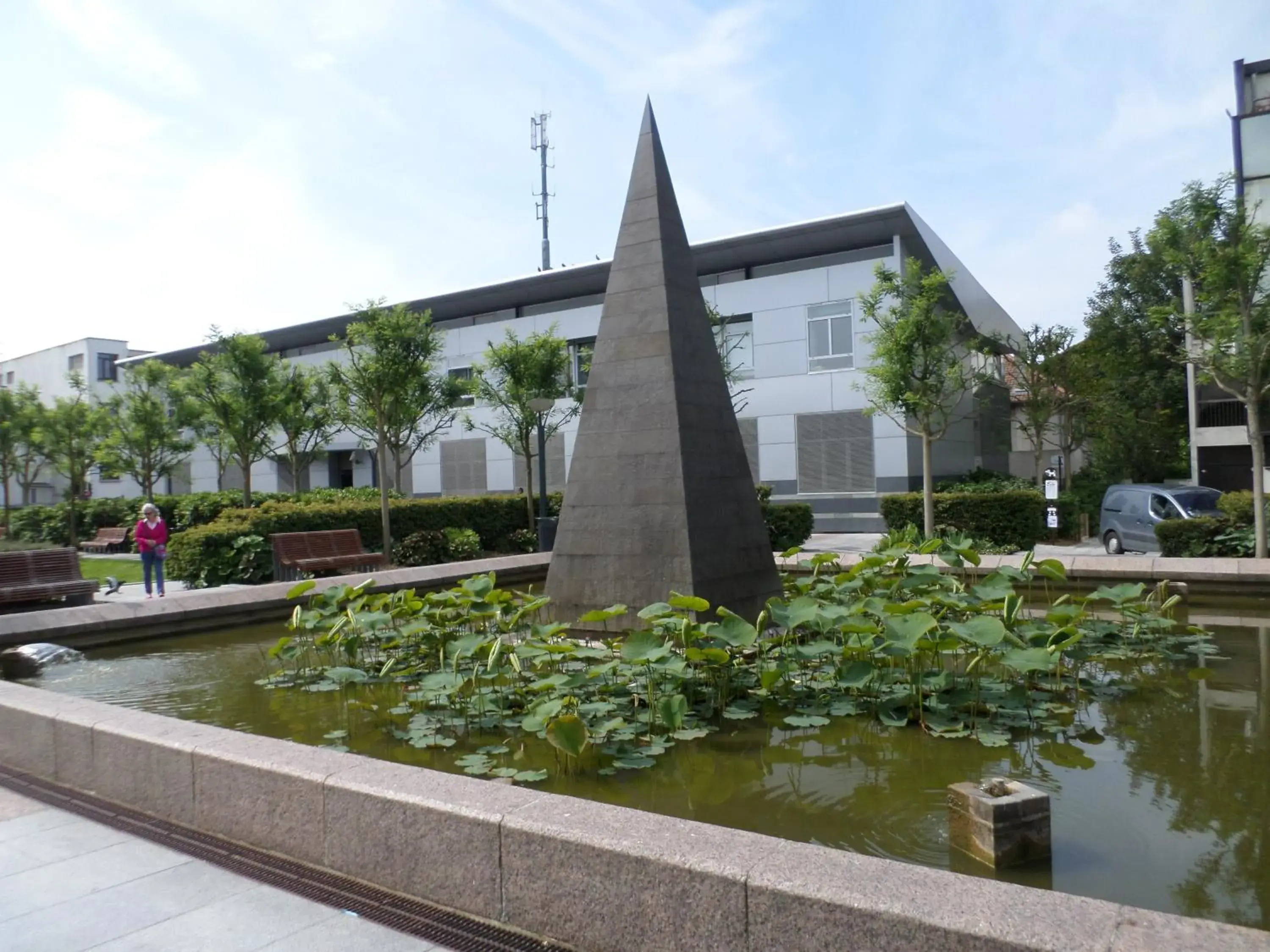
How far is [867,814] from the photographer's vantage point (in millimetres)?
4062

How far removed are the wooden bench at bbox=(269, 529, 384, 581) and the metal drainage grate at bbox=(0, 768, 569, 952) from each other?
1008cm

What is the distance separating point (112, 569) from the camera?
20047 mm

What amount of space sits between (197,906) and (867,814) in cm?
278

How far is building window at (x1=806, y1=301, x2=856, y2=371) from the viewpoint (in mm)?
24875

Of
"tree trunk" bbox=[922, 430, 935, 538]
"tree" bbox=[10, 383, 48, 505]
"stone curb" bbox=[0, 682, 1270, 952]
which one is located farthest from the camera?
"tree" bbox=[10, 383, 48, 505]

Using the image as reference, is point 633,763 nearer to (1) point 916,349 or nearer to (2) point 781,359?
(1) point 916,349

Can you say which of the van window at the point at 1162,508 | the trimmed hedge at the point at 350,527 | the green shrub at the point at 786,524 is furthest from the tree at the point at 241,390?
the van window at the point at 1162,508

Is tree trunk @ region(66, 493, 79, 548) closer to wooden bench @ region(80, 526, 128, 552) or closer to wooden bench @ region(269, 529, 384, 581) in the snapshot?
wooden bench @ region(80, 526, 128, 552)

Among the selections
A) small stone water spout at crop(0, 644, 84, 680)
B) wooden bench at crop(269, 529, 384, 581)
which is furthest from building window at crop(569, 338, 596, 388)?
small stone water spout at crop(0, 644, 84, 680)

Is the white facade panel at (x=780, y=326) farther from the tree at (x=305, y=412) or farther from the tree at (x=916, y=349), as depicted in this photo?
the tree at (x=305, y=412)

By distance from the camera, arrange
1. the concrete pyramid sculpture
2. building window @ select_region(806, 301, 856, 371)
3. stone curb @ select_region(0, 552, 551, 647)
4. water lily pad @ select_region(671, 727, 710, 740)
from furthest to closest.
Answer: building window @ select_region(806, 301, 856, 371), stone curb @ select_region(0, 552, 551, 647), the concrete pyramid sculpture, water lily pad @ select_region(671, 727, 710, 740)

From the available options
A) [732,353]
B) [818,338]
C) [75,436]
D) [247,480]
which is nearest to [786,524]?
[818,338]

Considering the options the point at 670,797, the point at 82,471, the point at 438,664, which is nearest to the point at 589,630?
the point at 438,664

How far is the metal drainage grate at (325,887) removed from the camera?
303cm
